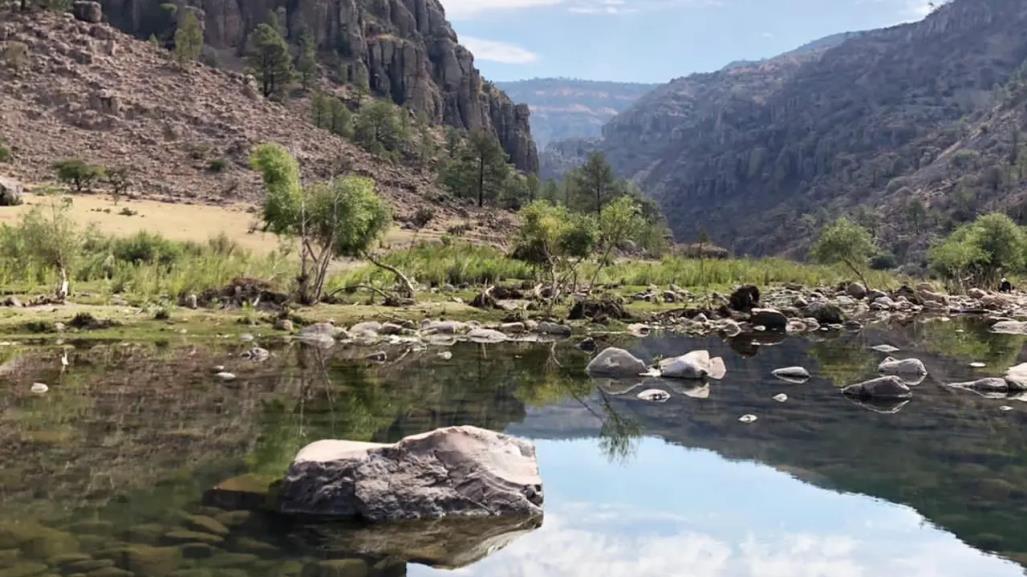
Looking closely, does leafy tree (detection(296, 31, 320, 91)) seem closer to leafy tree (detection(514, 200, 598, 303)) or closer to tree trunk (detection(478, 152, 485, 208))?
tree trunk (detection(478, 152, 485, 208))

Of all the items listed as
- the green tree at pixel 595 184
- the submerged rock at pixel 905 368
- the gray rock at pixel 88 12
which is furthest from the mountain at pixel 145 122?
the submerged rock at pixel 905 368

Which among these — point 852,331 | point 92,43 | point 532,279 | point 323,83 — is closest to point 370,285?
point 532,279

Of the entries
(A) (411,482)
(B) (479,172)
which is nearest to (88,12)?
(B) (479,172)

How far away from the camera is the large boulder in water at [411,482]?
34.8ft

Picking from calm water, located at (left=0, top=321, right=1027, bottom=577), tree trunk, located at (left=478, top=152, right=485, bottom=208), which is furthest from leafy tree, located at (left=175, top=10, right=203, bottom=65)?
calm water, located at (left=0, top=321, right=1027, bottom=577)

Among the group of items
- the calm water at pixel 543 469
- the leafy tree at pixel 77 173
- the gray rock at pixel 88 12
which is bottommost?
the calm water at pixel 543 469

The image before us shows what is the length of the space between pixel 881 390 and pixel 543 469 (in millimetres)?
10060

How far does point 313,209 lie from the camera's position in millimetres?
33562

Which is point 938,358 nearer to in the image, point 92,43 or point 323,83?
point 92,43

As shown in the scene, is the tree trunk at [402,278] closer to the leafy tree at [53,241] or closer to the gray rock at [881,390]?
the leafy tree at [53,241]

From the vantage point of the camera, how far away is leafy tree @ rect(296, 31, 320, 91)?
142m

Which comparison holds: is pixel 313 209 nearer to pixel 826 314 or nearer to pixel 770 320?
pixel 770 320

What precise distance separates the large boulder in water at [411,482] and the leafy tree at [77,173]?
68.4 meters

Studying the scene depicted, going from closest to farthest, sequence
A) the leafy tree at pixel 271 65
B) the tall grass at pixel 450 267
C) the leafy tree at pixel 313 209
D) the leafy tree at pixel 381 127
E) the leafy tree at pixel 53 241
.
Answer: the leafy tree at pixel 53 241, the leafy tree at pixel 313 209, the tall grass at pixel 450 267, the leafy tree at pixel 381 127, the leafy tree at pixel 271 65
